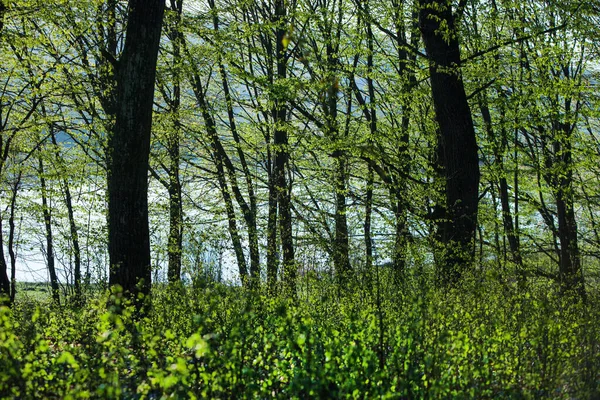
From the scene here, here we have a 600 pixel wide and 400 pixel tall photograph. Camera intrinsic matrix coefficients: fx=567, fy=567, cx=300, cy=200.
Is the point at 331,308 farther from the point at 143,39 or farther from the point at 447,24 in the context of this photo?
the point at 447,24

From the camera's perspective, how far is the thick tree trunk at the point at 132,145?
7629 mm

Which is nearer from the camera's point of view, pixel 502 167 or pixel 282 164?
pixel 502 167

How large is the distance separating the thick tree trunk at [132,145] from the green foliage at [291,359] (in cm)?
186

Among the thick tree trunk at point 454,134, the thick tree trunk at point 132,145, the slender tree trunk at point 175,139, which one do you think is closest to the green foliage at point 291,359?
the thick tree trunk at point 132,145

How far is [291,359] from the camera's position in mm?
4020

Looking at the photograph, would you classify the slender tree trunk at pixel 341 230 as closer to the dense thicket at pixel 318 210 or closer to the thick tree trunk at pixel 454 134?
the dense thicket at pixel 318 210

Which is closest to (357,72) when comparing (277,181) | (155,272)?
(277,181)

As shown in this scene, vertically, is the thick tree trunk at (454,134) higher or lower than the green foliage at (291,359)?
higher

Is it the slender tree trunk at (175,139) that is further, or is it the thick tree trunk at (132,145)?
the slender tree trunk at (175,139)

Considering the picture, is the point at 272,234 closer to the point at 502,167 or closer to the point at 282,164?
the point at 282,164

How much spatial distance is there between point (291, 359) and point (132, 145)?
4666mm

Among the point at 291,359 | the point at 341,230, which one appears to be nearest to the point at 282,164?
the point at 341,230

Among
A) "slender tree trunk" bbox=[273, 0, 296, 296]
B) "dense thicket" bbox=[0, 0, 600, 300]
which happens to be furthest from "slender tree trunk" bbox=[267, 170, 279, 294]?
"slender tree trunk" bbox=[273, 0, 296, 296]

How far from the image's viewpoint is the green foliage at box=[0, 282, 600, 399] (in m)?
2.90
